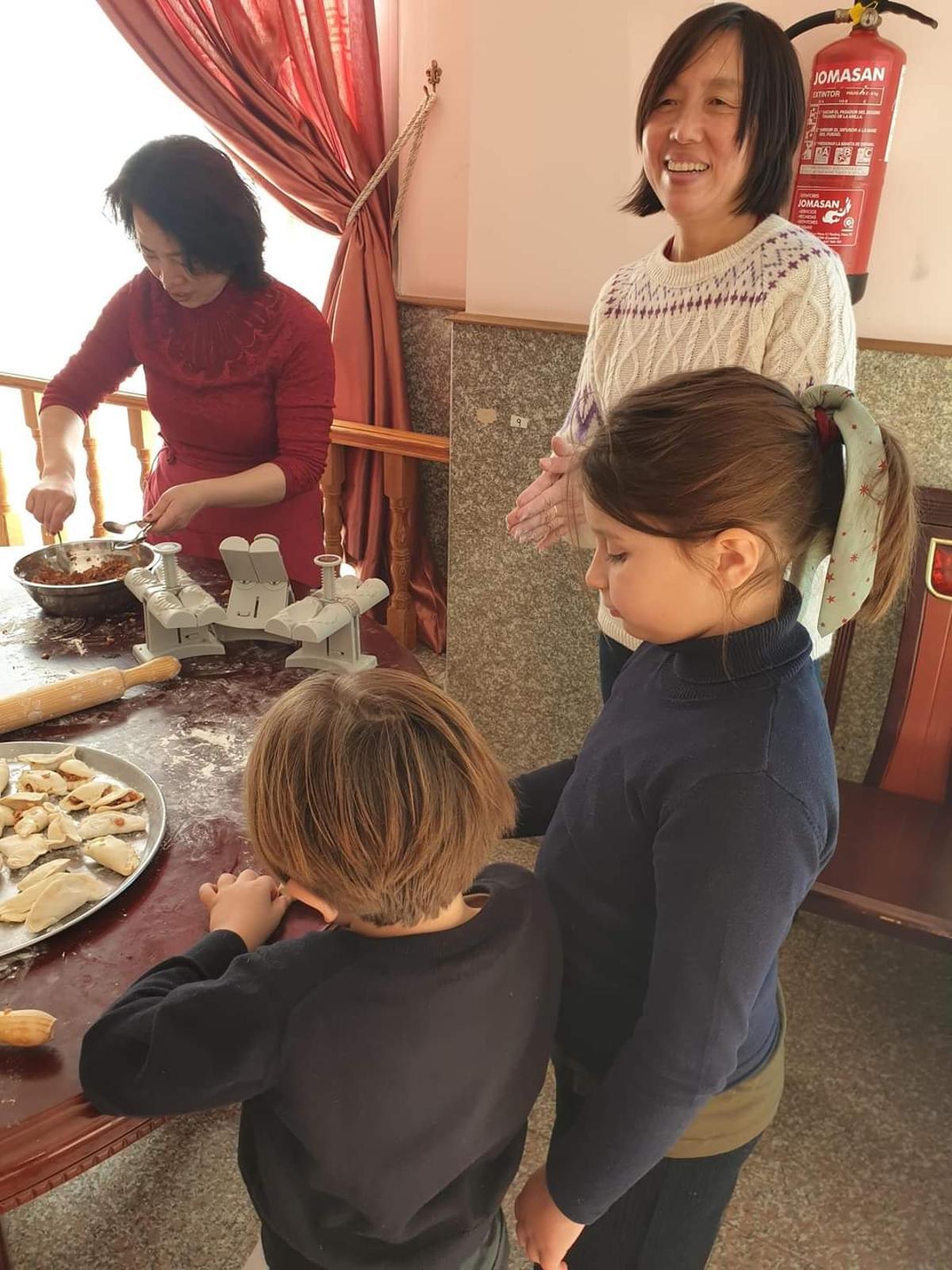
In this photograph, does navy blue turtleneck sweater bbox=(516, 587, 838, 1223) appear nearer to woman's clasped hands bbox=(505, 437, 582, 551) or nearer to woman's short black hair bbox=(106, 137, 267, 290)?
woman's clasped hands bbox=(505, 437, 582, 551)

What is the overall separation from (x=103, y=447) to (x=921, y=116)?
10.5 ft

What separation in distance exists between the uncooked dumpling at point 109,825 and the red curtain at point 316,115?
2.35 meters

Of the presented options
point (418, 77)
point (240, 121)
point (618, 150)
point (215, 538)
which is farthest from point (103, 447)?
point (618, 150)

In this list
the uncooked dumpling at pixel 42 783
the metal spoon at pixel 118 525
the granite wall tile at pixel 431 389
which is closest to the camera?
the uncooked dumpling at pixel 42 783

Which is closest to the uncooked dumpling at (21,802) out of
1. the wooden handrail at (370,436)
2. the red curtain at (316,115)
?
the wooden handrail at (370,436)

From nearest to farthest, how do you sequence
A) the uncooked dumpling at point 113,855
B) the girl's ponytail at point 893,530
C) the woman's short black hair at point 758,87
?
the girl's ponytail at point 893,530, the uncooked dumpling at point 113,855, the woman's short black hair at point 758,87

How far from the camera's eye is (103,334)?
1.99m

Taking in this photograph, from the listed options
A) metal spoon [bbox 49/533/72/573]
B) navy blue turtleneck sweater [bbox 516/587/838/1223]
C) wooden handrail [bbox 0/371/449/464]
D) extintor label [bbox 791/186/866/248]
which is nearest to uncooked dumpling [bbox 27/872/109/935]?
navy blue turtleneck sweater [bbox 516/587/838/1223]

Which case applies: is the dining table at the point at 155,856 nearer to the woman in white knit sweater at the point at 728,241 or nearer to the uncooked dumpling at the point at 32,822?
the uncooked dumpling at the point at 32,822

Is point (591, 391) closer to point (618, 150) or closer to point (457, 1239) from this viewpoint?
point (618, 150)

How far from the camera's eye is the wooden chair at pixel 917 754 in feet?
5.55

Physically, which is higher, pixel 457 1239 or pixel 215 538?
pixel 215 538

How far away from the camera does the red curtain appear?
285cm

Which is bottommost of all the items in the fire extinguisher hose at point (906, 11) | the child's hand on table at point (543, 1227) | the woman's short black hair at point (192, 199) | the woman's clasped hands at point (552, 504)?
the child's hand on table at point (543, 1227)
